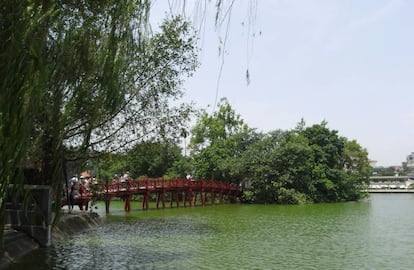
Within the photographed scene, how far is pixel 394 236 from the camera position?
13539 millimetres

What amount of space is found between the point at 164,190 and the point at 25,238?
1638 centimetres

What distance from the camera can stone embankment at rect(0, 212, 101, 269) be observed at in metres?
8.47

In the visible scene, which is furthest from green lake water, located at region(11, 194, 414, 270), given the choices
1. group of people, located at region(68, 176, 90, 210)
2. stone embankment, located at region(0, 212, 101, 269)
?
group of people, located at region(68, 176, 90, 210)

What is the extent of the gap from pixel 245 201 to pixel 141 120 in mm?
18847

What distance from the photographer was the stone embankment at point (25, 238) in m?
8.47

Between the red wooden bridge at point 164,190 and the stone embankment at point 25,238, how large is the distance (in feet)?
9.16

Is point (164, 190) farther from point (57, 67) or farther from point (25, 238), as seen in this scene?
point (57, 67)

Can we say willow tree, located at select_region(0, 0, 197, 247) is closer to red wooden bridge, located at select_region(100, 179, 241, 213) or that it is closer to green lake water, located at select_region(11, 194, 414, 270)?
green lake water, located at select_region(11, 194, 414, 270)

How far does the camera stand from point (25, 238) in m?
9.76

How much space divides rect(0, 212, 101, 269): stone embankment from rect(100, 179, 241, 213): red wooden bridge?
2793mm

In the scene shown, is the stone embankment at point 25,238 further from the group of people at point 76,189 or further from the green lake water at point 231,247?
the group of people at point 76,189

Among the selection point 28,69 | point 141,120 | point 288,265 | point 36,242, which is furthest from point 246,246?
point 28,69

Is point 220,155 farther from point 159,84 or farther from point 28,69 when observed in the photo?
point 28,69

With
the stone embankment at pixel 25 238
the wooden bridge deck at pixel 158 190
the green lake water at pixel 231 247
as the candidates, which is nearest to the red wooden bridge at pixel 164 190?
the wooden bridge deck at pixel 158 190
